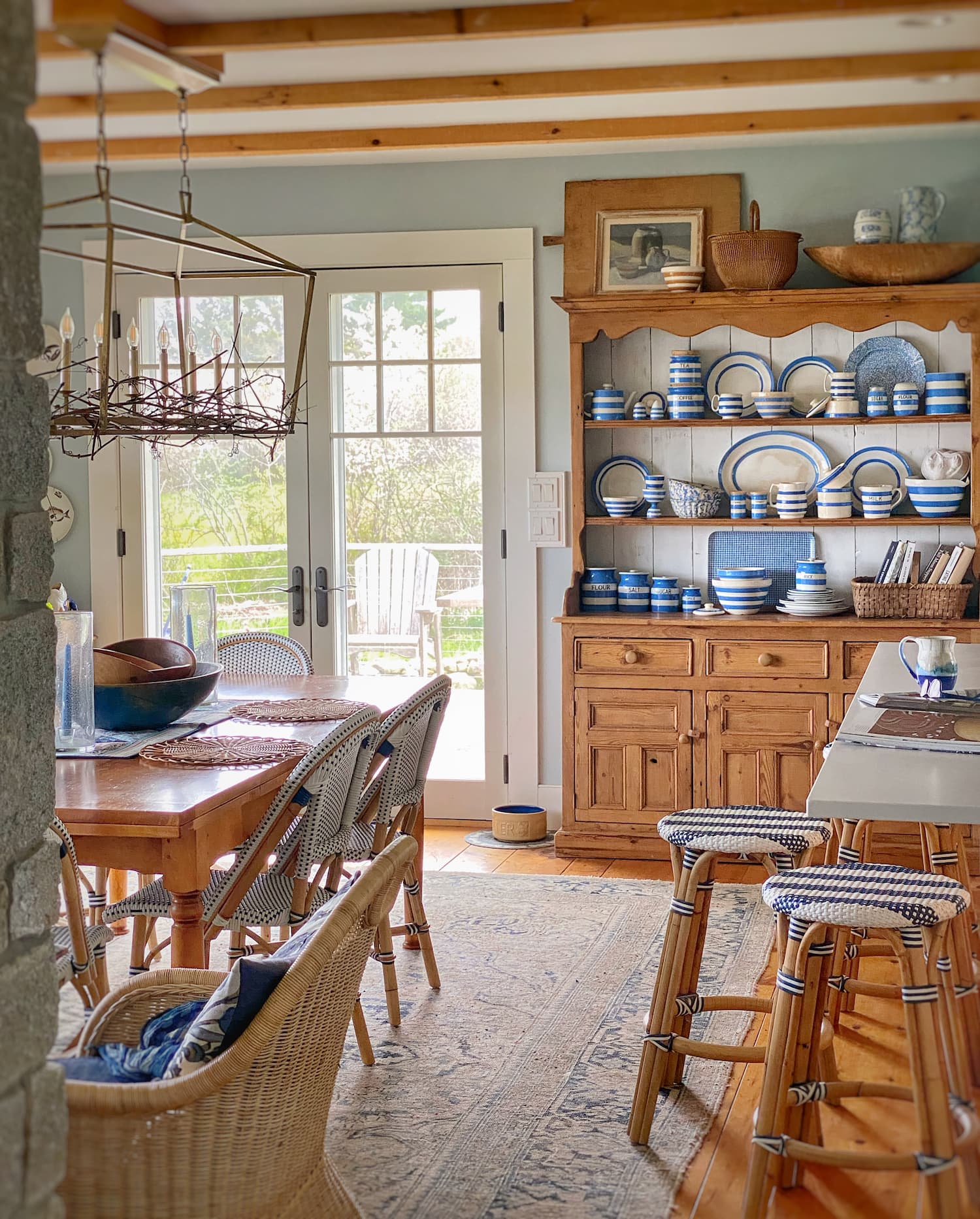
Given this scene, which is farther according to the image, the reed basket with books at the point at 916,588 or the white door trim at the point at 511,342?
the white door trim at the point at 511,342

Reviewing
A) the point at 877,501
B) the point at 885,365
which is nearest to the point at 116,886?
the point at 877,501

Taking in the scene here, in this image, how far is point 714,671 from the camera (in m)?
4.33

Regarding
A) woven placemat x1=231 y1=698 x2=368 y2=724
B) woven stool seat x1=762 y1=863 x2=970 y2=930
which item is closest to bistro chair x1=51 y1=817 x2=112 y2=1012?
woven placemat x1=231 y1=698 x2=368 y2=724

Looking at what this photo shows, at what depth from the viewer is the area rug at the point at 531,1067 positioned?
230cm

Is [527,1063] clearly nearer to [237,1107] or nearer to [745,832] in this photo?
[745,832]

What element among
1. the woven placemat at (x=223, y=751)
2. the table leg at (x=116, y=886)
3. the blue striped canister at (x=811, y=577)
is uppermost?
the blue striped canister at (x=811, y=577)

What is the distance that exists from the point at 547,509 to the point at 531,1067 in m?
2.39

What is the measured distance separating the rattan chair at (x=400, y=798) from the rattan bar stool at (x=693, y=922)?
2.20ft

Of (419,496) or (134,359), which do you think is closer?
(134,359)

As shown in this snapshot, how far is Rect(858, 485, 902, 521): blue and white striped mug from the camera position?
4371 mm

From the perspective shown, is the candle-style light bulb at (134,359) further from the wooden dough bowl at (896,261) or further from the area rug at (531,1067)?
the wooden dough bowl at (896,261)

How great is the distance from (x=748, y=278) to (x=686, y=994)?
8.60 ft

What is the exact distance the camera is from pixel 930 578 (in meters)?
4.31

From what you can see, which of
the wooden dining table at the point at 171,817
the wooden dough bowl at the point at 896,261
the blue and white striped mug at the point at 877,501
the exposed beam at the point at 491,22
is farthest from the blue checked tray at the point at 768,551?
the exposed beam at the point at 491,22
